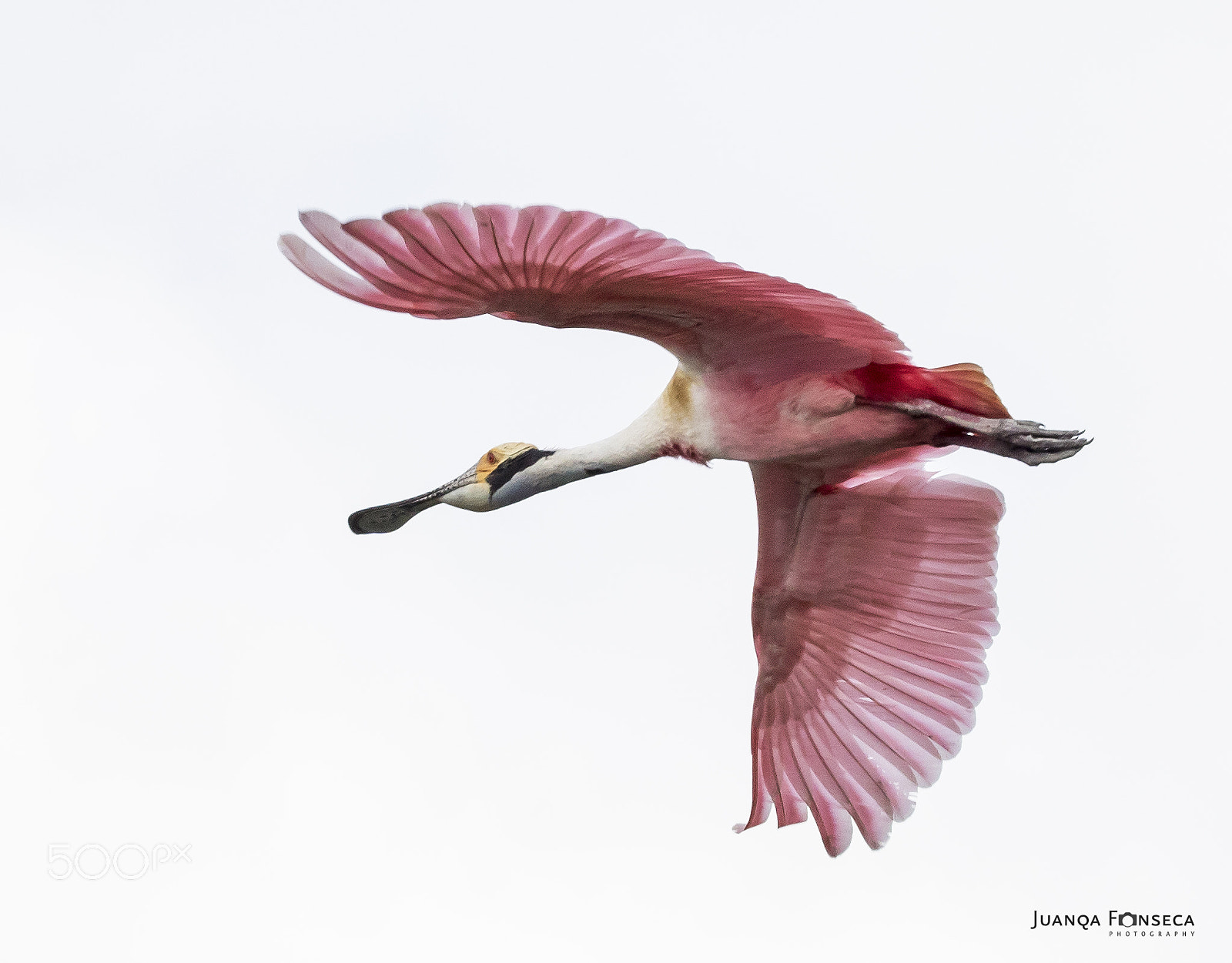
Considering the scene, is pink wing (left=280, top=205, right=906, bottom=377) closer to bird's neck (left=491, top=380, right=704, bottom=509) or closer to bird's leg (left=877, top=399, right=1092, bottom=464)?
bird's leg (left=877, top=399, right=1092, bottom=464)

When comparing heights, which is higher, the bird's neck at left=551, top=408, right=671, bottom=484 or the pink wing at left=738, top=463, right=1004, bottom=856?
the bird's neck at left=551, top=408, right=671, bottom=484

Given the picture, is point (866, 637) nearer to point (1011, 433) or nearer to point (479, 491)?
point (1011, 433)

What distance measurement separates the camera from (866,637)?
10.2 m

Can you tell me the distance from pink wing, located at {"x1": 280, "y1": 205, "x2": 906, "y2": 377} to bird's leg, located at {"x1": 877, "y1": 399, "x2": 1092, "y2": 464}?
275 millimetres

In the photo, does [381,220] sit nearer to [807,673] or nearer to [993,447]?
[993,447]

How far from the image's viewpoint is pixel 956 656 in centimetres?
992

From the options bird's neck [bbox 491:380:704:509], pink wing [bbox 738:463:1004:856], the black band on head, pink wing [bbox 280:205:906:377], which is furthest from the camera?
pink wing [bbox 738:463:1004:856]

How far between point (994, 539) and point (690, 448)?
1.95 metres

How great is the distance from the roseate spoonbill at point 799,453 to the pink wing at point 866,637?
11mm

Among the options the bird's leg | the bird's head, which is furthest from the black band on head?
the bird's leg

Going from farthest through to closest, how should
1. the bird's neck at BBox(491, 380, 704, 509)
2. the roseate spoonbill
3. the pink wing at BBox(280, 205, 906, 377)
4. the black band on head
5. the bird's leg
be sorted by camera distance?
the black band on head → the bird's neck at BBox(491, 380, 704, 509) → the bird's leg → the roseate spoonbill → the pink wing at BBox(280, 205, 906, 377)

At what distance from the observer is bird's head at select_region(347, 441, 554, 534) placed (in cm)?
945

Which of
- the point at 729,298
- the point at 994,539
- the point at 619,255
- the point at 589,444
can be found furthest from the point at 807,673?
the point at 619,255

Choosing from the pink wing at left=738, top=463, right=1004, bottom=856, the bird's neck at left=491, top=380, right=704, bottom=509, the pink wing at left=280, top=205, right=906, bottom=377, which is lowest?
the pink wing at left=738, top=463, right=1004, bottom=856
